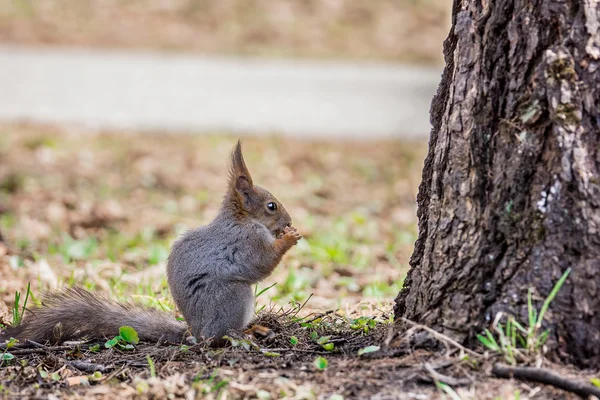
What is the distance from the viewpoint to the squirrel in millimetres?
3260

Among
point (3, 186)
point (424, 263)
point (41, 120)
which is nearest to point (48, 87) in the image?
point (41, 120)

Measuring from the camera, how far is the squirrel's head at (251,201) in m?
3.67

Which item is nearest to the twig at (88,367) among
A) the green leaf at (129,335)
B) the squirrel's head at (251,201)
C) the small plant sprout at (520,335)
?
the green leaf at (129,335)

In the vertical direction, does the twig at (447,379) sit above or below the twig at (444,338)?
below

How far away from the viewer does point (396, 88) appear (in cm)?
1062

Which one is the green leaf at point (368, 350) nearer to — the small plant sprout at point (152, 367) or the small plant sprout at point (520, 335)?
the small plant sprout at point (520, 335)

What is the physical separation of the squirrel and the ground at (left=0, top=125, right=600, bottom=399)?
4.2 inches

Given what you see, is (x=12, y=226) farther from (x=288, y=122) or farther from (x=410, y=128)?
(x=410, y=128)

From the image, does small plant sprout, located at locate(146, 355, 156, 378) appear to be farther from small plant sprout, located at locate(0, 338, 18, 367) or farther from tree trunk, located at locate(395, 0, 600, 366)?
tree trunk, located at locate(395, 0, 600, 366)

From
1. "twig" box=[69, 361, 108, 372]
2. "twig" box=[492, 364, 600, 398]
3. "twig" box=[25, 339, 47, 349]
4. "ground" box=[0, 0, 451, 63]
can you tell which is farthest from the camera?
"ground" box=[0, 0, 451, 63]

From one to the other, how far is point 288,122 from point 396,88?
201cm

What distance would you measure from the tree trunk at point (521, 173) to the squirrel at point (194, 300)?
31.8 inches

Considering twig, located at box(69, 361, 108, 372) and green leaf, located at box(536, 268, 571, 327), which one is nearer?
green leaf, located at box(536, 268, 571, 327)

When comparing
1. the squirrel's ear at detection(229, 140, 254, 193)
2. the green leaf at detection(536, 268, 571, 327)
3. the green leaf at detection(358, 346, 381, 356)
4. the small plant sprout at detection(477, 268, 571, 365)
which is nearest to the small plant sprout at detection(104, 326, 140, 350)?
the squirrel's ear at detection(229, 140, 254, 193)
